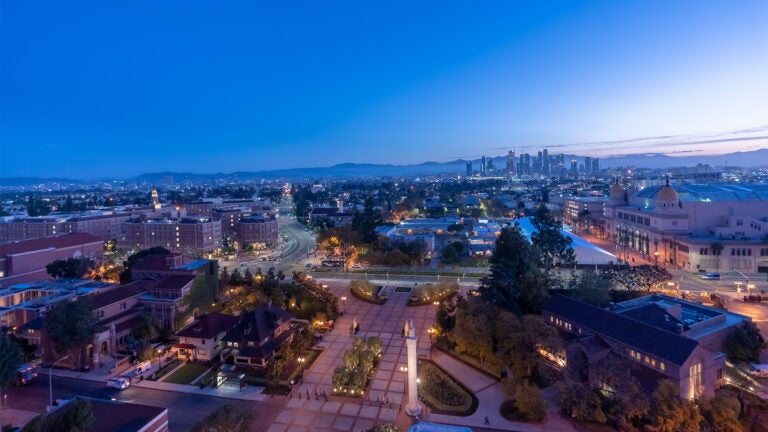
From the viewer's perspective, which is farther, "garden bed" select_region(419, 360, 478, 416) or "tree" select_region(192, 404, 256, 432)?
"garden bed" select_region(419, 360, 478, 416)

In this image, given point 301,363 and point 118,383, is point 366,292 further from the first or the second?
point 118,383

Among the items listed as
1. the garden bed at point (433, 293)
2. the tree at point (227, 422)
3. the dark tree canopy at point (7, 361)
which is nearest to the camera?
the tree at point (227, 422)

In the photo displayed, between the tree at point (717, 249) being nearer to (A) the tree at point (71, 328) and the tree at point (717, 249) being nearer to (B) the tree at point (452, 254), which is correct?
(B) the tree at point (452, 254)

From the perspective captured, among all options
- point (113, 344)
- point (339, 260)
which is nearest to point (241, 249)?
point (339, 260)

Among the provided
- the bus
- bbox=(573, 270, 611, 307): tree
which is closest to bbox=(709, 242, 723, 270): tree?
bbox=(573, 270, 611, 307): tree

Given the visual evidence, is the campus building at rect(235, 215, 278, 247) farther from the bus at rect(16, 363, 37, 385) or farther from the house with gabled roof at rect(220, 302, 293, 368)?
the bus at rect(16, 363, 37, 385)

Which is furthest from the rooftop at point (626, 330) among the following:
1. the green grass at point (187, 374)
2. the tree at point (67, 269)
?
the tree at point (67, 269)
